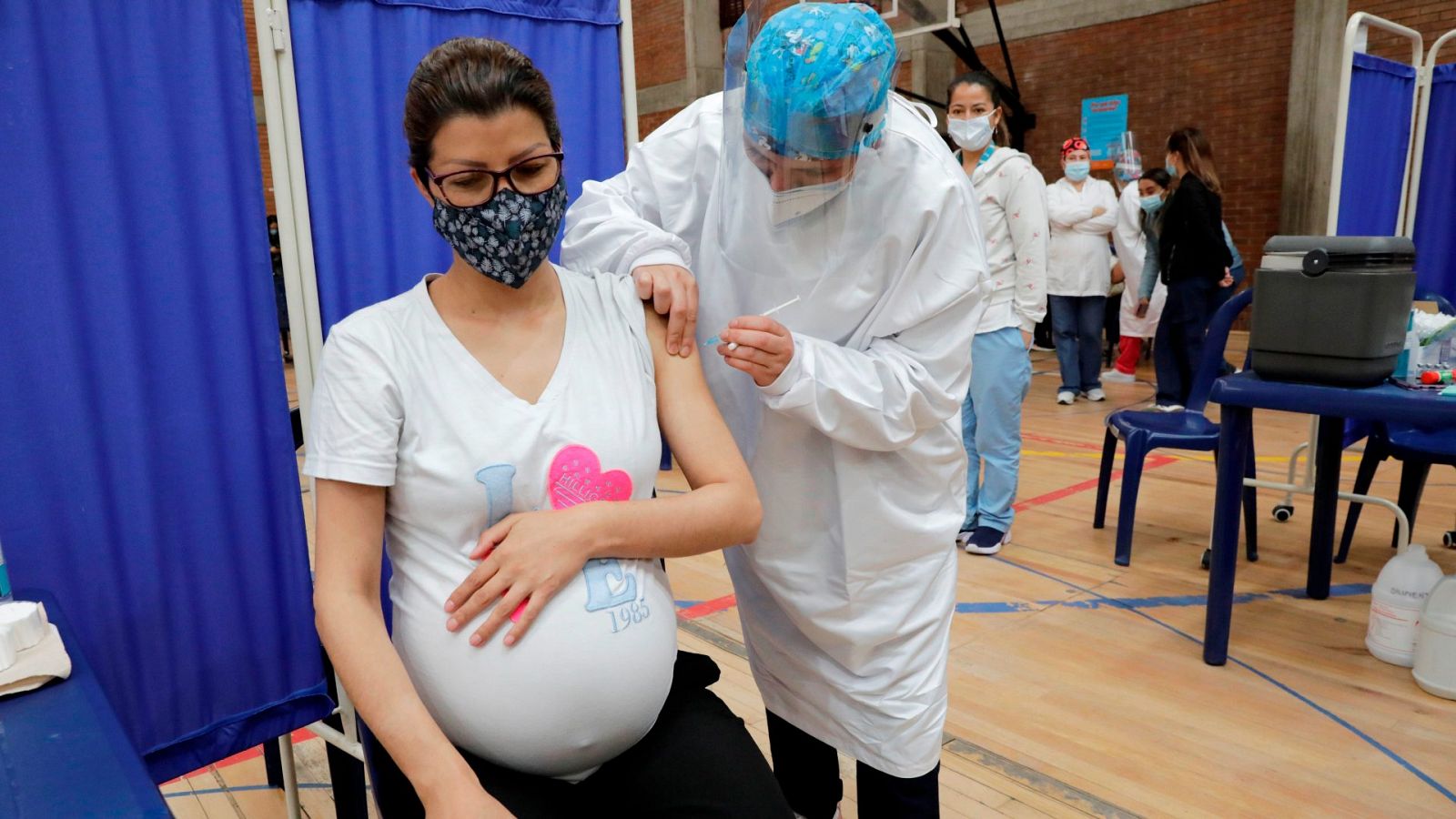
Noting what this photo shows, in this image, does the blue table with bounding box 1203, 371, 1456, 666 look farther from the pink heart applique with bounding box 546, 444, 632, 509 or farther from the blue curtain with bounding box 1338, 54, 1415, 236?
the pink heart applique with bounding box 546, 444, 632, 509

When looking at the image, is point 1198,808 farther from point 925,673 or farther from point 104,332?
point 104,332

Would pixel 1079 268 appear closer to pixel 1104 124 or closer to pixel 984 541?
pixel 984 541

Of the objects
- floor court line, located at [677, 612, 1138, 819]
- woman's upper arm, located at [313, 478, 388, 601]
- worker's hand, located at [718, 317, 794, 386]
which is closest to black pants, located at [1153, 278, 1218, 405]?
floor court line, located at [677, 612, 1138, 819]

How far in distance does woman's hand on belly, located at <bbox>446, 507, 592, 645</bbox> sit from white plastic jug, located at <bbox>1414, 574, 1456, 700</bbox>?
2.27m

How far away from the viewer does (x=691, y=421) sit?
1.20 metres

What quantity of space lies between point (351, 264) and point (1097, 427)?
15.1 feet

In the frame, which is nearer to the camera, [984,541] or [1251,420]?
[1251,420]

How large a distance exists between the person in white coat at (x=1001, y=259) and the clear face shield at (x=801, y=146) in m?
1.91

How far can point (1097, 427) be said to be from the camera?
5.42m

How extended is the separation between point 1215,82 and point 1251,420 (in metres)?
6.25

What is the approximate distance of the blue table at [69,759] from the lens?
0.77m

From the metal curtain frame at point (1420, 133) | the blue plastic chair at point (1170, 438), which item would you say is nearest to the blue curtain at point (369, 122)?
the blue plastic chair at point (1170, 438)

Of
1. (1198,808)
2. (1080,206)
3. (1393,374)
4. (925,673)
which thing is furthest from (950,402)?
(1080,206)

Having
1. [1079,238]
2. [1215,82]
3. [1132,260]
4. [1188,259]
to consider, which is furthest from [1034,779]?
[1215,82]
